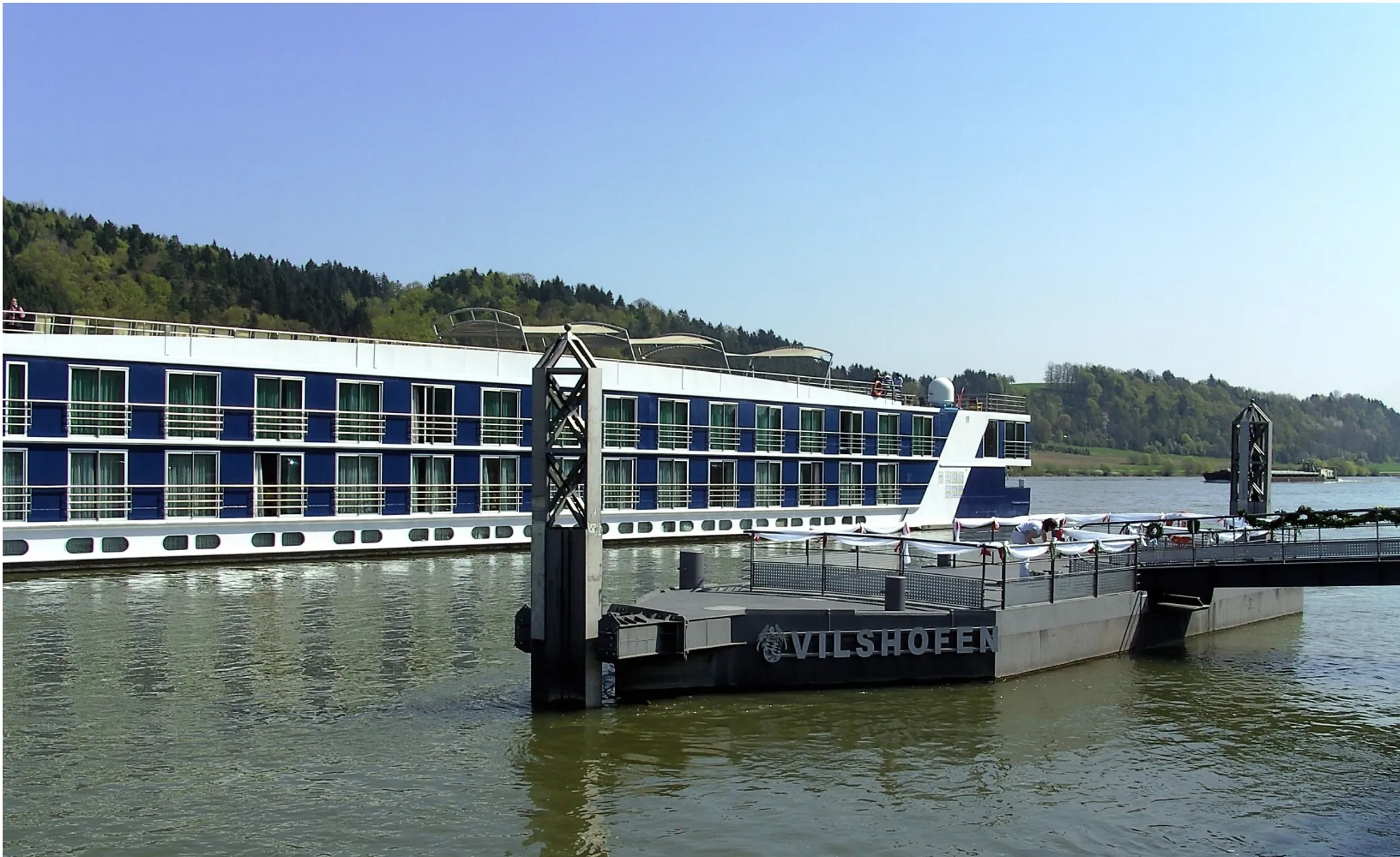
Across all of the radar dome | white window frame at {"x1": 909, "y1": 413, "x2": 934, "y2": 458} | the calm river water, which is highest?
the radar dome

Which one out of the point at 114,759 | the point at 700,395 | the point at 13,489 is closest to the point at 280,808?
the point at 114,759

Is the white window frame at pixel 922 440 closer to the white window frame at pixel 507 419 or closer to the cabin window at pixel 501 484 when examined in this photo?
the white window frame at pixel 507 419

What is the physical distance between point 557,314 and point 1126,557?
135 m

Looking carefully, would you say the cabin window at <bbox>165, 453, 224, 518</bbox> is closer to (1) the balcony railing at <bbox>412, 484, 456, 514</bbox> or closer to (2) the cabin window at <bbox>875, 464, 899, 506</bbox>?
(1) the balcony railing at <bbox>412, 484, 456, 514</bbox>

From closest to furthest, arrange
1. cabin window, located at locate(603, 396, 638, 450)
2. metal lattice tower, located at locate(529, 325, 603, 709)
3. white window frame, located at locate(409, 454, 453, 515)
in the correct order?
1. metal lattice tower, located at locate(529, 325, 603, 709)
2. white window frame, located at locate(409, 454, 453, 515)
3. cabin window, located at locate(603, 396, 638, 450)

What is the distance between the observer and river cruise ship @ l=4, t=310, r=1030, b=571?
4028cm

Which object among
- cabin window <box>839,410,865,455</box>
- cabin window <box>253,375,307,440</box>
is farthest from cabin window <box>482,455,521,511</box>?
cabin window <box>839,410,865,455</box>

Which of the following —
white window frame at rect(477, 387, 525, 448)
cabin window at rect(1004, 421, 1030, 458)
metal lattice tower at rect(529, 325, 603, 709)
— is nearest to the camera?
metal lattice tower at rect(529, 325, 603, 709)

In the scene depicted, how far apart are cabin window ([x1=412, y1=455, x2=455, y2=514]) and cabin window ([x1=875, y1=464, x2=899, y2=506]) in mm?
24958

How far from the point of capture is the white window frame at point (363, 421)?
152 feet

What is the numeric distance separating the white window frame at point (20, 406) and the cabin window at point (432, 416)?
1354 centimetres

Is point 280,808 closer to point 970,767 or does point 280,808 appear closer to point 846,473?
point 970,767

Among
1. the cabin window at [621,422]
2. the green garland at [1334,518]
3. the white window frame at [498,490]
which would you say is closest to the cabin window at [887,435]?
the cabin window at [621,422]

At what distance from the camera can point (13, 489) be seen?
38.9 metres
